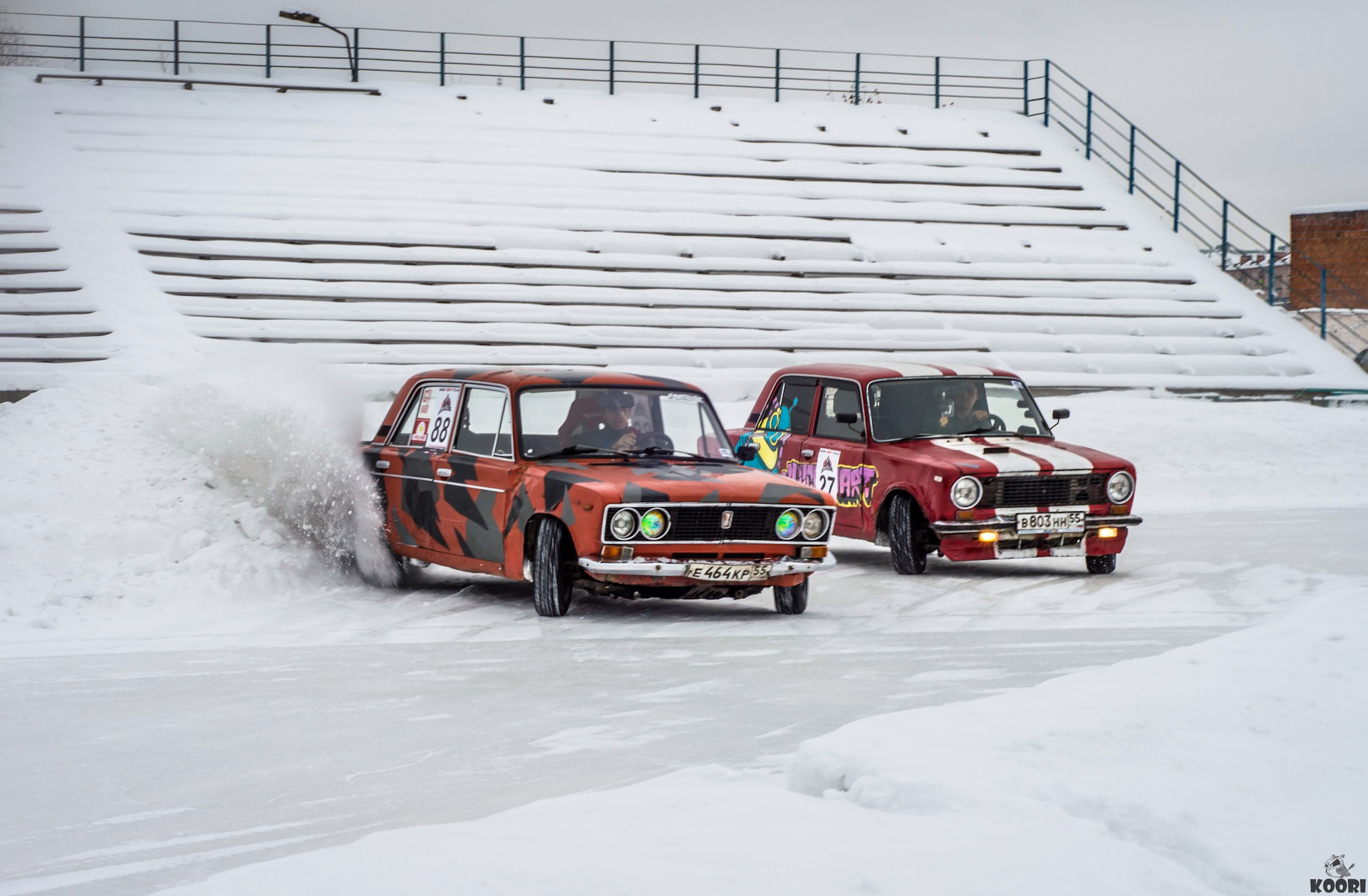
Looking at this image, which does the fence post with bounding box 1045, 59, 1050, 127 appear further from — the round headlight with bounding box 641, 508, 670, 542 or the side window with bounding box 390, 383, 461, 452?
A: the round headlight with bounding box 641, 508, 670, 542

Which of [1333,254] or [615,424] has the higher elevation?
[1333,254]

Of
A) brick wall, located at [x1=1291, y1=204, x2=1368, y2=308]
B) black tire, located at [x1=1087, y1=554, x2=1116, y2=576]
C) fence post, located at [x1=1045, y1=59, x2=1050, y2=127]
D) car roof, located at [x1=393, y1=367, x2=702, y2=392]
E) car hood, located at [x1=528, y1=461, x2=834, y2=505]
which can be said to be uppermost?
fence post, located at [x1=1045, y1=59, x2=1050, y2=127]

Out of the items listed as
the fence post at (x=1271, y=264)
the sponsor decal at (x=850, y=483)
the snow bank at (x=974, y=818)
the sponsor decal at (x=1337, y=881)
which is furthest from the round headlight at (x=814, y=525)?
the fence post at (x=1271, y=264)

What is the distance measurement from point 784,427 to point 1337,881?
9.25m

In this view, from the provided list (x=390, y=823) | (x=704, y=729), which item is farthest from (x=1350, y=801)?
(x=390, y=823)

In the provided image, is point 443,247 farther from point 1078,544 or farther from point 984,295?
point 1078,544

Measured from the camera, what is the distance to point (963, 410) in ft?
39.7

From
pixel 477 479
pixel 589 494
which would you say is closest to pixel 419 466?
pixel 477 479

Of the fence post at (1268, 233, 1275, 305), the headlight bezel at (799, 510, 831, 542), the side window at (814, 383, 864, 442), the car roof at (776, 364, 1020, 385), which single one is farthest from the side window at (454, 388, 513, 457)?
the fence post at (1268, 233, 1275, 305)

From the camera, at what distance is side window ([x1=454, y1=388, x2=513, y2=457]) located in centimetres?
975

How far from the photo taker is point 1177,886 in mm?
3783

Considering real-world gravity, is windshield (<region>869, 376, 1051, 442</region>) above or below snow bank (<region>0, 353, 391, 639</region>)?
above

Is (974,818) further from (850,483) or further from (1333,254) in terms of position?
(1333,254)

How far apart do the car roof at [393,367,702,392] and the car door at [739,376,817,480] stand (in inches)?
93.7
